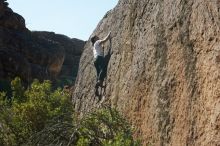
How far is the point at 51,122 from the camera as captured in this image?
10.3 m

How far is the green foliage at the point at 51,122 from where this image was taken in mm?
9336

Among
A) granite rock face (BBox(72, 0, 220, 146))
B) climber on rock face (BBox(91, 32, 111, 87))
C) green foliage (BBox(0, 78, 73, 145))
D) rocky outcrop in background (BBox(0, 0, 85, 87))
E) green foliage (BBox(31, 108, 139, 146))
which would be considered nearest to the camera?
granite rock face (BBox(72, 0, 220, 146))

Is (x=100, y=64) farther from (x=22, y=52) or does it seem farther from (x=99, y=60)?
(x=22, y=52)

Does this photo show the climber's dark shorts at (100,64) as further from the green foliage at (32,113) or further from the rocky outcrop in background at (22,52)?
the rocky outcrop in background at (22,52)

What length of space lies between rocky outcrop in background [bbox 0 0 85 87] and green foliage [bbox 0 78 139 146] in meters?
18.0

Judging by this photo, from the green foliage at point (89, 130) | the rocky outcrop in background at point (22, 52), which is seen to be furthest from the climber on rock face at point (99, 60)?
the rocky outcrop in background at point (22, 52)

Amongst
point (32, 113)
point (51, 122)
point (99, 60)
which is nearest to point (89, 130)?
point (51, 122)

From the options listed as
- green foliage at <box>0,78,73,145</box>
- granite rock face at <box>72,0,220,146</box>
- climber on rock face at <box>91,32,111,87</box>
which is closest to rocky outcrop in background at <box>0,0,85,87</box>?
climber on rock face at <box>91,32,111,87</box>

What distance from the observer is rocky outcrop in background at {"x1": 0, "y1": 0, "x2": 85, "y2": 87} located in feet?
99.8

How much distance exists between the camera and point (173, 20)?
30.3 feet

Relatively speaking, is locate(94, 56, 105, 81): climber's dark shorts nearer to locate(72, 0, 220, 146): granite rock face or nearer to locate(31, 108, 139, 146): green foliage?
locate(72, 0, 220, 146): granite rock face

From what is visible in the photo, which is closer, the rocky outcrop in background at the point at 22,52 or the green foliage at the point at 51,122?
the green foliage at the point at 51,122

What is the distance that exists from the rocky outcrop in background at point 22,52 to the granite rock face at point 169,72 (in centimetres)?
1897

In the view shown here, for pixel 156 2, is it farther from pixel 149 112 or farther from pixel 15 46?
pixel 15 46
